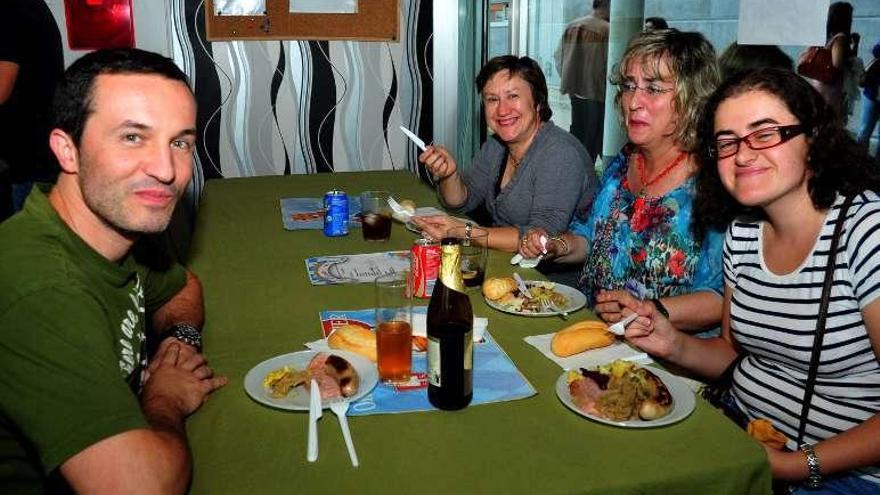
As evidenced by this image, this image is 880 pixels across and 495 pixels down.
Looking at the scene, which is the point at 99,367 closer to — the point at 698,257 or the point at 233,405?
the point at 233,405

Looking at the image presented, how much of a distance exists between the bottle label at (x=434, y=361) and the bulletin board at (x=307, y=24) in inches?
129

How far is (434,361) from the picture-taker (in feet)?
3.89

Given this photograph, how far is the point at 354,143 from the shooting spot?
437cm

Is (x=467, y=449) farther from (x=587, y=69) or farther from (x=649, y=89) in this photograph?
(x=587, y=69)

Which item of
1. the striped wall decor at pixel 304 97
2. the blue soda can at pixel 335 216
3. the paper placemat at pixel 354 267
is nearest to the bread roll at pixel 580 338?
the paper placemat at pixel 354 267

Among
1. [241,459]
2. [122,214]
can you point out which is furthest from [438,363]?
[122,214]

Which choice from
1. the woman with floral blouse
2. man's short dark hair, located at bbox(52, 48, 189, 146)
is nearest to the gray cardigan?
the woman with floral blouse

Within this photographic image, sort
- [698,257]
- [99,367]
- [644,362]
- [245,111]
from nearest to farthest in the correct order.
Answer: [99,367] < [644,362] < [698,257] < [245,111]

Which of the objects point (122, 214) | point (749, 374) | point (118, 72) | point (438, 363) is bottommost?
point (749, 374)

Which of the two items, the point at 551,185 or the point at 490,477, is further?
the point at 551,185

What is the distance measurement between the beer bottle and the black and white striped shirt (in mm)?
685

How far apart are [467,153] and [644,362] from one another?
3203mm

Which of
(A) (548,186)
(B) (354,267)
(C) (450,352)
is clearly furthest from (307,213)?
(C) (450,352)

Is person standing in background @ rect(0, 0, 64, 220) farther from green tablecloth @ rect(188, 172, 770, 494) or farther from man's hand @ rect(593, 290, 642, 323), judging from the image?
man's hand @ rect(593, 290, 642, 323)
